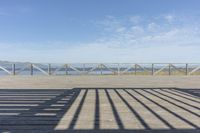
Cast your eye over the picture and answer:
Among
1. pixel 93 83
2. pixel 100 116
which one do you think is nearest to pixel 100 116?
pixel 100 116

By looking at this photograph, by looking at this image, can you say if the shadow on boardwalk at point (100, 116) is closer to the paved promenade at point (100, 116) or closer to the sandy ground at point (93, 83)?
the paved promenade at point (100, 116)

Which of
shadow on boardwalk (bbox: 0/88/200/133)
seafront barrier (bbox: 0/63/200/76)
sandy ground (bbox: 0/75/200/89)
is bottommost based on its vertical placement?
shadow on boardwalk (bbox: 0/88/200/133)

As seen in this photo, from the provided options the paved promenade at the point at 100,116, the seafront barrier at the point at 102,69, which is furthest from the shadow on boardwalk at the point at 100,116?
the seafront barrier at the point at 102,69

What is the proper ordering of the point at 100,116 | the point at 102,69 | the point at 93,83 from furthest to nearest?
1. the point at 102,69
2. the point at 93,83
3. the point at 100,116

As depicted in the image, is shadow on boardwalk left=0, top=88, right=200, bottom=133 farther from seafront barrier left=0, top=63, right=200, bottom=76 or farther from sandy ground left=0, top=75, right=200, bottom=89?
seafront barrier left=0, top=63, right=200, bottom=76

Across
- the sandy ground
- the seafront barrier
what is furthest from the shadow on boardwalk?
the seafront barrier

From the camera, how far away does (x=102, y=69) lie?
2234 centimetres

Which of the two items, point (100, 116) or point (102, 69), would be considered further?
point (102, 69)

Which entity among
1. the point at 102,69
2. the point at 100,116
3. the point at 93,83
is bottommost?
the point at 100,116

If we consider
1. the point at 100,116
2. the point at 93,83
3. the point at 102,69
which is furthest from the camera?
the point at 102,69

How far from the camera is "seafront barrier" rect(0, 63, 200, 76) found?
21125 mm

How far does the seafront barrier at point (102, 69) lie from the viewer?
69.3ft

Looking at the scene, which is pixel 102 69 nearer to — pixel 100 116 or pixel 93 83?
pixel 93 83

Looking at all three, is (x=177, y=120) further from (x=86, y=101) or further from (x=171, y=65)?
(x=171, y=65)
